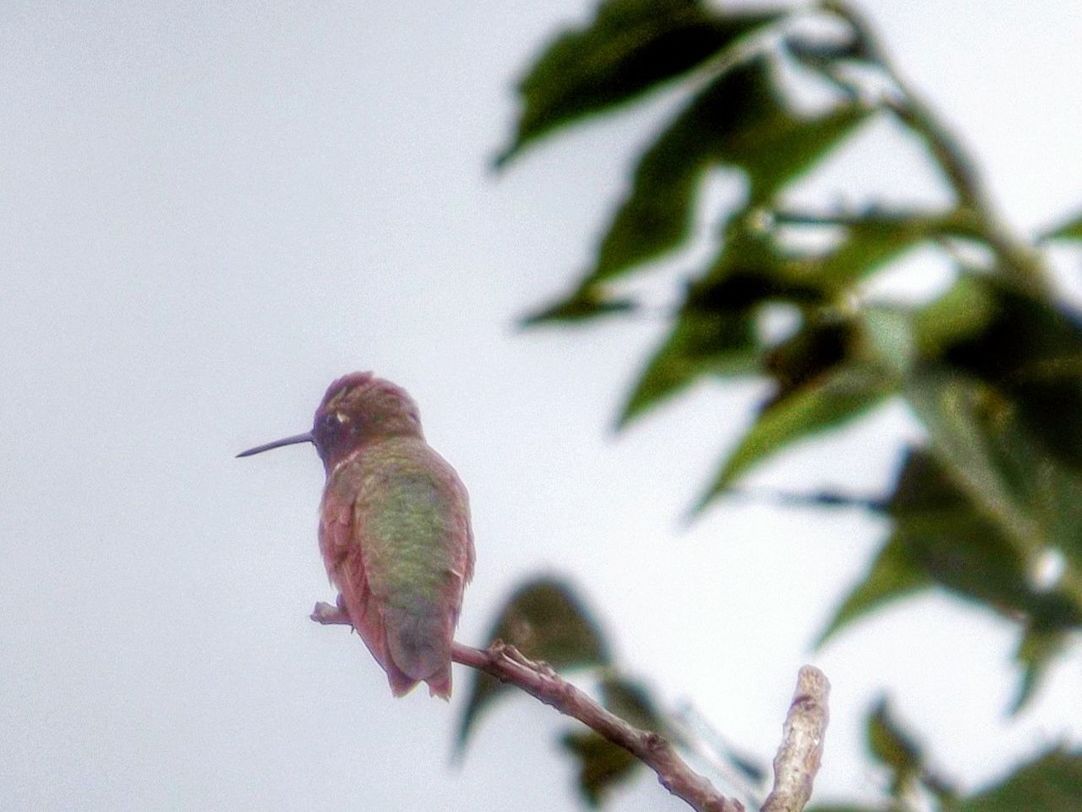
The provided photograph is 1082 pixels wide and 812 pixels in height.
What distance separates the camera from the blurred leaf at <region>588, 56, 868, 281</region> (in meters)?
0.82

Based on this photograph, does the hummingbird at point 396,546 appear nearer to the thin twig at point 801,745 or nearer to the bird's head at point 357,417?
the bird's head at point 357,417

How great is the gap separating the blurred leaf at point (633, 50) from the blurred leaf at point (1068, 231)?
23 cm

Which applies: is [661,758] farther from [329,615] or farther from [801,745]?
[329,615]

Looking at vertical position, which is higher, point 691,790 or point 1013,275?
point 1013,275

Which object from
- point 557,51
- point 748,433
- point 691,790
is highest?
point 557,51

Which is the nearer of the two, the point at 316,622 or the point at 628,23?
the point at 628,23

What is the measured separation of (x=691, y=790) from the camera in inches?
72.7

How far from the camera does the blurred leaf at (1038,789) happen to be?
23.4 inches

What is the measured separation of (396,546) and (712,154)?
4191 mm

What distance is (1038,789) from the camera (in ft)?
1.99

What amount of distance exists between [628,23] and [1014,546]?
40 centimetres

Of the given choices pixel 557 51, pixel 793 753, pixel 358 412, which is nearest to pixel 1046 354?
pixel 557 51

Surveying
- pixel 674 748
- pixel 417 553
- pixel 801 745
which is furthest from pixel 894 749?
pixel 417 553

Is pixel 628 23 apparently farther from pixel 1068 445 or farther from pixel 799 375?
pixel 1068 445
